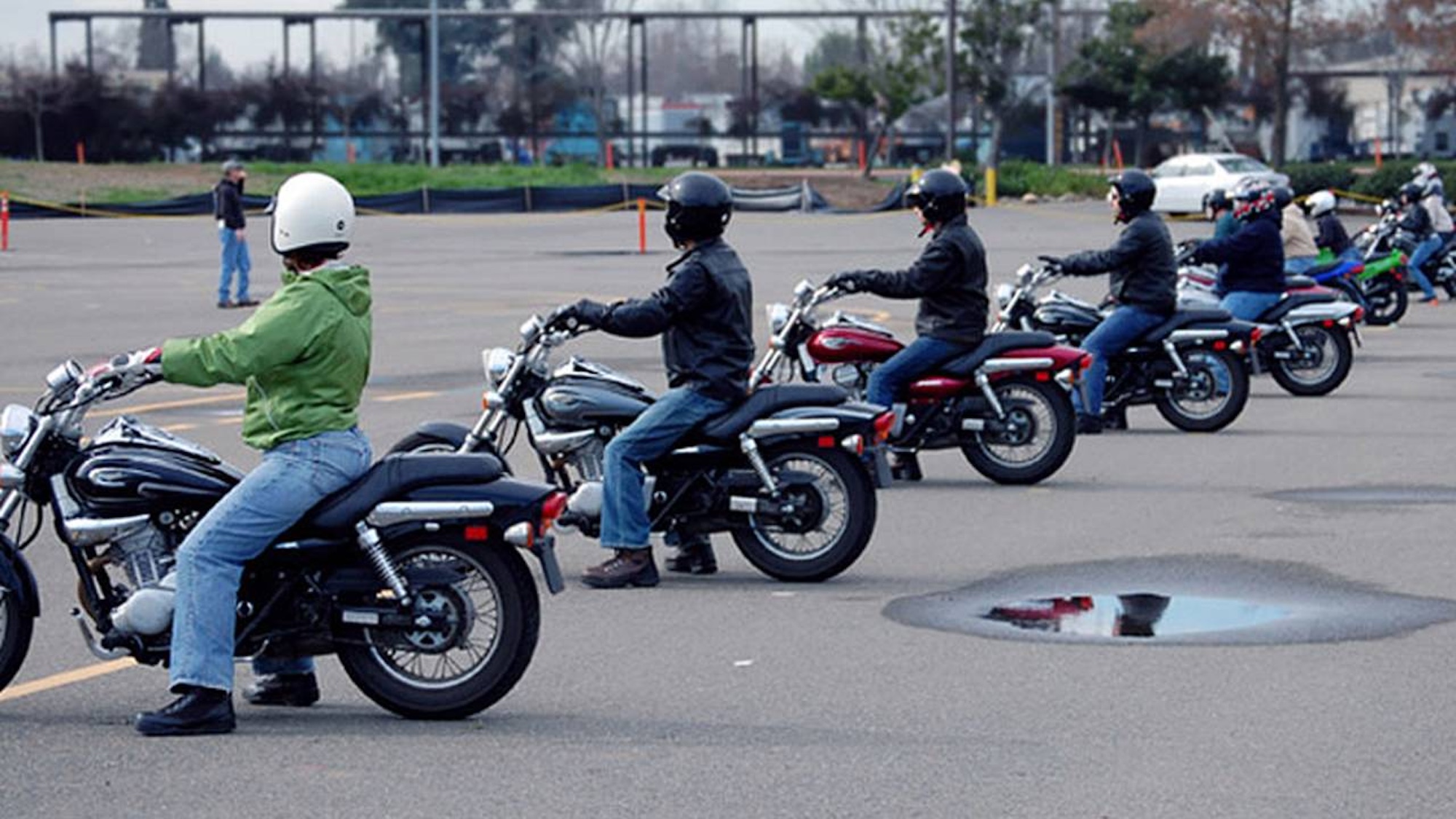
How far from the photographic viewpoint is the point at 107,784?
7027 millimetres

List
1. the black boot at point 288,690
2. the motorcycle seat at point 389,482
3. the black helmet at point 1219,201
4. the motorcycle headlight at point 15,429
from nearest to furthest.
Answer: the motorcycle seat at point 389,482 → the motorcycle headlight at point 15,429 → the black boot at point 288,690 → the black helmet at point 1219,201

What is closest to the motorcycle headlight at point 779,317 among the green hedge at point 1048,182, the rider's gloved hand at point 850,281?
the rider's gloved hand at point 850,281

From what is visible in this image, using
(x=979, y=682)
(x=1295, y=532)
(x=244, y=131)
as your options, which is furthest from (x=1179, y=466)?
(x=244, y=131)

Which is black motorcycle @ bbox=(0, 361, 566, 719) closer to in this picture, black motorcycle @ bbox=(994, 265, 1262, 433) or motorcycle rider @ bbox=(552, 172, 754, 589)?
motorcycle rider @ bbox=(552, 172, 754, 589)

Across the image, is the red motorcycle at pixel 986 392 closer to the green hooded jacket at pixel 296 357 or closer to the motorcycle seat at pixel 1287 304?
the motorcycle seat at pixel 1287 304

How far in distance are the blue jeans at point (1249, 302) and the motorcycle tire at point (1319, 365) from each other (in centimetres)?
51

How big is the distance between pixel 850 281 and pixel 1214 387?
194 inches

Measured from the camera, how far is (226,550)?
7527 mm

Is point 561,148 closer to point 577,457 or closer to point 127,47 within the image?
point 127,47

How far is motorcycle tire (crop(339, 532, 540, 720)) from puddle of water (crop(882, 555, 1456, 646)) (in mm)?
2415

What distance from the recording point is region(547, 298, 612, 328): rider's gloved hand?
10.1 m

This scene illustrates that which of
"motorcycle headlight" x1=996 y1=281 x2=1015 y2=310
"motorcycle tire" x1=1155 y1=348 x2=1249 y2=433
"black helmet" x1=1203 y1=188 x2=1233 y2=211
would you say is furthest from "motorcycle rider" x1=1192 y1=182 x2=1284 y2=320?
"motorcycle headlight" x1=996 y1=281 x2=1015 y2=310

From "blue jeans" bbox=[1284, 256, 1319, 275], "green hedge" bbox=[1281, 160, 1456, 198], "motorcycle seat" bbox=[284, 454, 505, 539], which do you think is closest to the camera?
"motorcycle seat" bbox=[284, 454, 505, 539]

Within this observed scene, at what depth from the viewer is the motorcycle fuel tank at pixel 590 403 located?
11.0m
